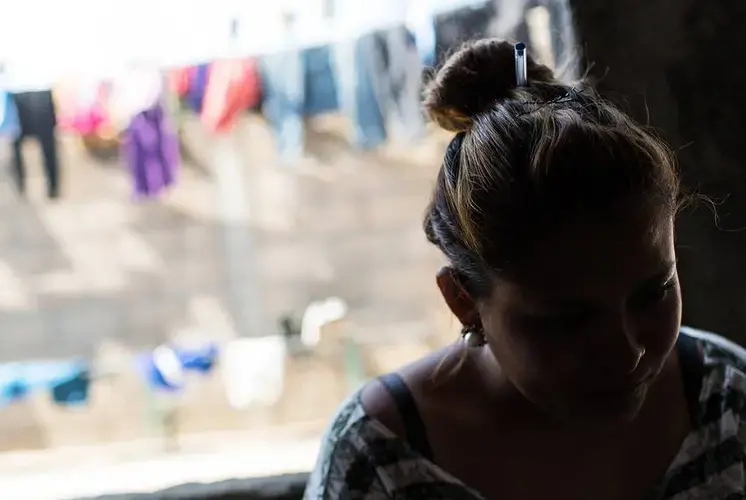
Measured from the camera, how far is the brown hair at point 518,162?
0.70 metres

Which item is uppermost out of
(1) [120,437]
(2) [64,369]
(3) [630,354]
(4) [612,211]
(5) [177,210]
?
(4) [612,211]

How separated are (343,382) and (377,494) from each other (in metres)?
2.06

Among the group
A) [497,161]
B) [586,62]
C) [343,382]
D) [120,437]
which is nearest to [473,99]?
[497,161]

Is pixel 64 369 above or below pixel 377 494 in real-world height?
below

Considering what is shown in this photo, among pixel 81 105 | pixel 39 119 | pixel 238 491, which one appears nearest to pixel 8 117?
pixel 39 119

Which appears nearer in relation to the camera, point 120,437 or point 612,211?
point 612,211

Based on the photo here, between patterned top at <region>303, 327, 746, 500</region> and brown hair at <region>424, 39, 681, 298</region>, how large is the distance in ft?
0.67

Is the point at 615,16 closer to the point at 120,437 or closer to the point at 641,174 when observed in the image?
the point at 641,174

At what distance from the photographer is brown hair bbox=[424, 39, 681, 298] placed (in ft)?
2.28

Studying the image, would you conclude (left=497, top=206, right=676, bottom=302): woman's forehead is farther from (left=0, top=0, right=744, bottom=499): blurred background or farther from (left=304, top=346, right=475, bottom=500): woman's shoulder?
(left=0, top=0, right=744, bottom=499): blurred background

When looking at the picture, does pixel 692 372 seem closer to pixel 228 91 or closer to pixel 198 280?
pixel 228 91

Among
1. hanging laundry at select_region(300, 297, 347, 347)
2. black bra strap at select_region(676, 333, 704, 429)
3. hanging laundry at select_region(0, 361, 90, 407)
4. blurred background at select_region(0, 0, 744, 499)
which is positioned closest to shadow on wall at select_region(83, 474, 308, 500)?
black bra strap at select_region(676, 333, 704, 429)

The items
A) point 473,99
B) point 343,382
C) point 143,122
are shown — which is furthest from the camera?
point 343,382

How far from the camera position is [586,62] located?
1067 mm
